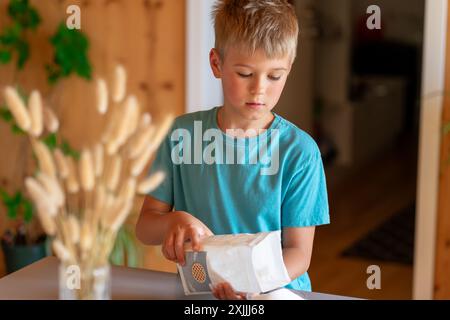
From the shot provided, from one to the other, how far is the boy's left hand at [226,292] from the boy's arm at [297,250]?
7.9 inches

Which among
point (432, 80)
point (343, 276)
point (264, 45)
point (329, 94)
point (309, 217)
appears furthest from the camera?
point (329, 94)

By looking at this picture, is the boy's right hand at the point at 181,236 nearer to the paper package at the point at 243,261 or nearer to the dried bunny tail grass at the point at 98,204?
the paper package at the point at 243,261

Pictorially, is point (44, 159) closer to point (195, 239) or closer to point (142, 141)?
point (142, 141)

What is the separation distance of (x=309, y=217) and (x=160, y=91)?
173cm

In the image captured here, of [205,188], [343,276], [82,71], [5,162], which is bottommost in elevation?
[343,276]

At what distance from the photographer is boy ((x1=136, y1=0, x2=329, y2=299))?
1.15m

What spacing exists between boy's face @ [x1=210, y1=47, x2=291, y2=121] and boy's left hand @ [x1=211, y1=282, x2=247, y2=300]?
10.7 inches

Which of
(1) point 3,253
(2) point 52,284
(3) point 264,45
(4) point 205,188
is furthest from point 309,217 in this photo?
(1) point 3,253

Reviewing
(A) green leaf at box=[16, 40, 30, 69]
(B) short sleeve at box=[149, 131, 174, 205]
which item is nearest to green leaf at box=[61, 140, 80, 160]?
(A) green leaf at box=[16, 40, 30, 69]

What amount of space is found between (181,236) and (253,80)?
265 mm

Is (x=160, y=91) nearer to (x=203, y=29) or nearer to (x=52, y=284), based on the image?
(x=203, y=29)

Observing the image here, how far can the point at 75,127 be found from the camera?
307cm

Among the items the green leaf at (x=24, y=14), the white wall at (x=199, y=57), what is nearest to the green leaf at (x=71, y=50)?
the green leaf at (x=24, y=14)

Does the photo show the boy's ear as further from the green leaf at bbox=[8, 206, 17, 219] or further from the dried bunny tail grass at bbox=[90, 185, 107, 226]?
the green leaf at bbox=[8, 206, 17, 219]
